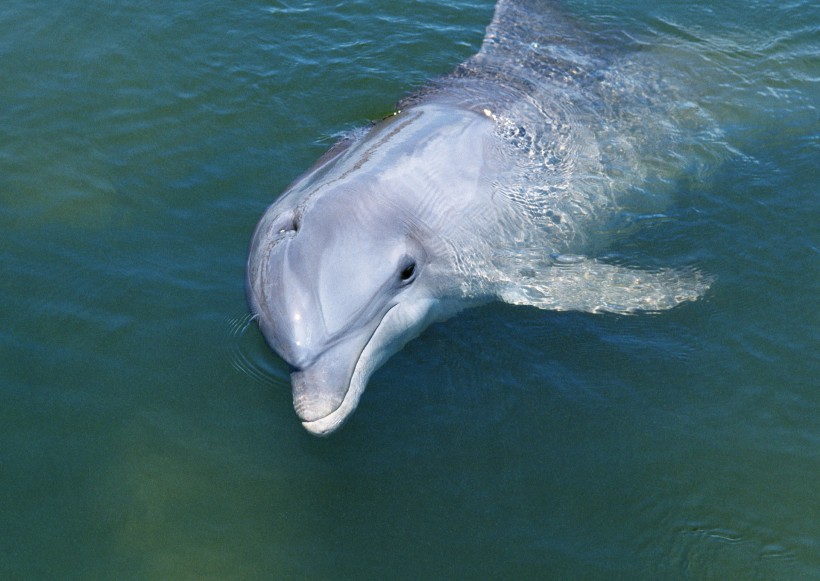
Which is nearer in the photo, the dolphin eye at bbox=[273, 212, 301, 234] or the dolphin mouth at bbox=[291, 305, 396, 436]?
the dolphin mouth at bbox=[291, 305, 396, 436]

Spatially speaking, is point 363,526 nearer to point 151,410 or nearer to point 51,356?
point 151,410

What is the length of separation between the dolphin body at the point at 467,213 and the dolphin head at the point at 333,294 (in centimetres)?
1

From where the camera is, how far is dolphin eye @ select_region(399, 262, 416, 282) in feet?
26.6

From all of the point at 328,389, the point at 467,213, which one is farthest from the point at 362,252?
the point at 467,213

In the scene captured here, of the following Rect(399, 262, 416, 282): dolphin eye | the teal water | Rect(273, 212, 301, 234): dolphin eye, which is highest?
Rect(273, 212, 301, 234): dolphin eye

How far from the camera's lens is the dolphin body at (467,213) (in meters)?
7.40

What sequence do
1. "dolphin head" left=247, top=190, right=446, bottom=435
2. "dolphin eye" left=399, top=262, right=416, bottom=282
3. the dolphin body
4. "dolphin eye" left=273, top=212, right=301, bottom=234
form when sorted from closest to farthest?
"dolphin head" left=247, top=190, right=446, bottom=435 < the dolphin body < "dolphin eye" left=273, top=212, right=301, bottom=234 < "dolphin eye" left=399, top=262, right=416, bottom=282

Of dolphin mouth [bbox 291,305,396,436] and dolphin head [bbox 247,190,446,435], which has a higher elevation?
dolphin head [bbox 247,190,446,435]

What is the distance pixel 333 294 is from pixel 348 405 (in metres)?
0.98

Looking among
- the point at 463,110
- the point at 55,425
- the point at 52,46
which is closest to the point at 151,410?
the point at 55,425

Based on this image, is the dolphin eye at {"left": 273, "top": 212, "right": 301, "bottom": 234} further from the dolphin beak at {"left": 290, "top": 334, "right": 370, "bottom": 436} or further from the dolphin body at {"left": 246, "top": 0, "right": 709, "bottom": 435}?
the dolphin beak at {"left": 290, "top": 334, "right": 370, "bottom": 436}

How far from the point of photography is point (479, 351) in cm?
862

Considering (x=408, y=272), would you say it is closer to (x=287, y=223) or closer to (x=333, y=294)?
(x=333, y=294)

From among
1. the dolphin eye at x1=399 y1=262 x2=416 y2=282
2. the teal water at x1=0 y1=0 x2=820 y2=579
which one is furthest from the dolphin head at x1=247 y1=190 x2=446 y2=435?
the teal water at x1=0 y1=0 x2=820 y2=579
